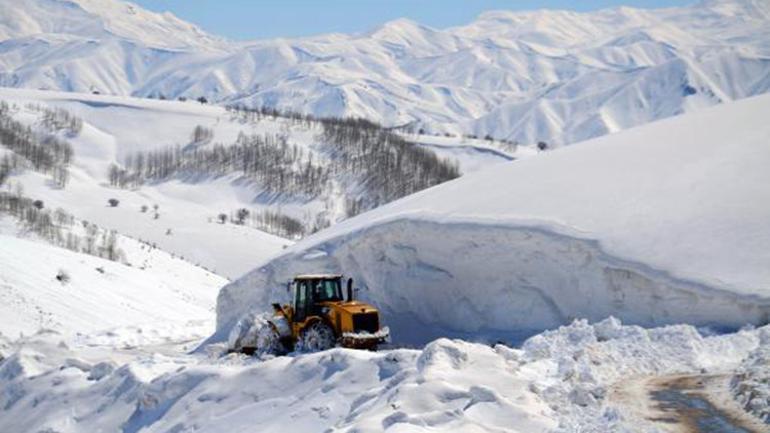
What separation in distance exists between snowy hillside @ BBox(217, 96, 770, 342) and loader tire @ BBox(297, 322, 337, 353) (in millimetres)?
4266

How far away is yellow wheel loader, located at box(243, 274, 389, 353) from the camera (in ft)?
57.1

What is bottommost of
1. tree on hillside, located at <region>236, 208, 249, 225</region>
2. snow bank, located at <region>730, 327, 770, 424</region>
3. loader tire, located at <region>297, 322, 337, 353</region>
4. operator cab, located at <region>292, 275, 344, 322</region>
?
tree on hillside, located at <region>236, 208, 249, 225</region>

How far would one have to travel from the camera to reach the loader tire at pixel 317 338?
18141 mm

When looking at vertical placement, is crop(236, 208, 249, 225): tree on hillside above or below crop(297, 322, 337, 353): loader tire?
below

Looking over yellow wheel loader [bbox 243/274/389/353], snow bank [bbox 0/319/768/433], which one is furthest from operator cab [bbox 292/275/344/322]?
snow bank [bbox 0/319/768/433]

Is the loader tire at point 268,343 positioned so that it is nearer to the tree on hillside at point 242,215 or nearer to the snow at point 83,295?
the snow at point 83,295

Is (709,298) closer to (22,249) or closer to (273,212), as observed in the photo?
(22,249)

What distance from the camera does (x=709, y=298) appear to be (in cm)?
1611

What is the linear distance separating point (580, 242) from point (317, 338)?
633 cm

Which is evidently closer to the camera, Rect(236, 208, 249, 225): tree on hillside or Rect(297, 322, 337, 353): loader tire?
Rect(297, 322, 337, 353): loader tire

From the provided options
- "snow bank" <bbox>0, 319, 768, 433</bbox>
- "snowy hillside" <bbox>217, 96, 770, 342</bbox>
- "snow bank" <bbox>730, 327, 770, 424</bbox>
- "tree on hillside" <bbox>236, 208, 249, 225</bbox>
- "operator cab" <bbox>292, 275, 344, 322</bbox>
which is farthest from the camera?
"tree on hillside" <bbox>236, 208, 249, 225</bbox>

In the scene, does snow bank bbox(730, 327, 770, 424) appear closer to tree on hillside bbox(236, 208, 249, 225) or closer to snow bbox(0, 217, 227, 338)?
snow bbox(0, 217, 227, 338)

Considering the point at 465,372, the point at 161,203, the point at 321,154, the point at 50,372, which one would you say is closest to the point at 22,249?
the point at 50,372

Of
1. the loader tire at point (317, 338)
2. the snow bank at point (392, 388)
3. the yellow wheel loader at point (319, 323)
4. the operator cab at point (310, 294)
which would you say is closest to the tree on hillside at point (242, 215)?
the yellow wheel loader at point (319, 323)
